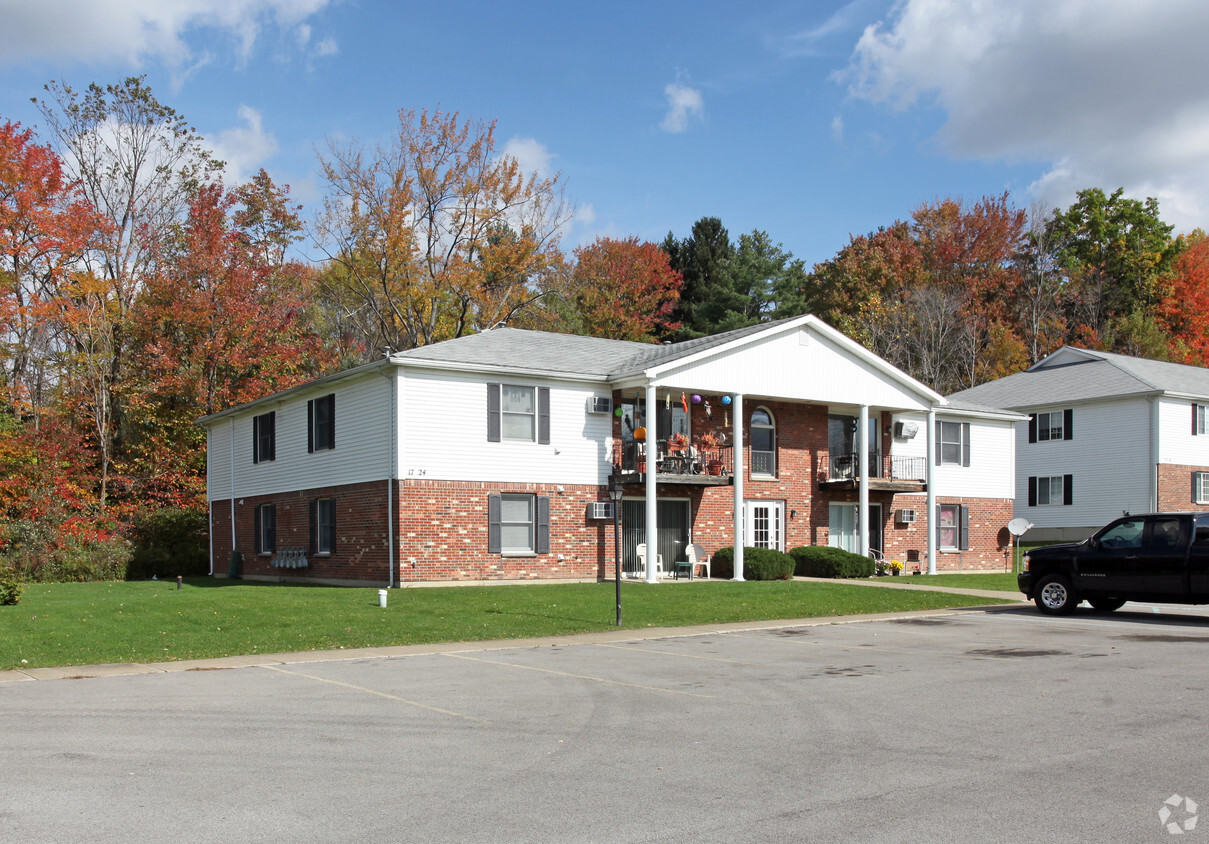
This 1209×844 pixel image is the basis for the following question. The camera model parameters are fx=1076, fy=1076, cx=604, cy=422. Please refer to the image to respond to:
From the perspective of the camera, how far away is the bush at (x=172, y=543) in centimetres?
3600

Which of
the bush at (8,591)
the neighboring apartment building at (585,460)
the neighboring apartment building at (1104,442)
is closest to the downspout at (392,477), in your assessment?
the neighboring apartment building at (585,460)

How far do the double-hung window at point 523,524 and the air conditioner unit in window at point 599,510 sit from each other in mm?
1248

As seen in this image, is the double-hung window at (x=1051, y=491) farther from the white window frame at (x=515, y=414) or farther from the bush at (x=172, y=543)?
the bush at (x=172, y=543)

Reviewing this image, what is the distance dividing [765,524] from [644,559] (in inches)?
189

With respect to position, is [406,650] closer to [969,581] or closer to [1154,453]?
[969,581]

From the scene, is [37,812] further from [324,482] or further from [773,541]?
[773,541]

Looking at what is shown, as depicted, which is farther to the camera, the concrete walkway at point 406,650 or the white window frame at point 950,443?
the white window frame at point 950,443

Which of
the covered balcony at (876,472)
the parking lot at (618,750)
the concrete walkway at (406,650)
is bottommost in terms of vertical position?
the concrete walkway at (406,650)

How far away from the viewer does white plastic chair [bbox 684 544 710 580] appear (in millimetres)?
A: 28453

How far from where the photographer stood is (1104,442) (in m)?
43.1

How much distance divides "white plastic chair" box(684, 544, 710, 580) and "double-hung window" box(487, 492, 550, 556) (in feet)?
13.1

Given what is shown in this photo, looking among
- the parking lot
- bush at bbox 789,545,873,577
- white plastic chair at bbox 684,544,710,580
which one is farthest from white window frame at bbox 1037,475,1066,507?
the parking lot

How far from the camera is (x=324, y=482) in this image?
28.5 metres

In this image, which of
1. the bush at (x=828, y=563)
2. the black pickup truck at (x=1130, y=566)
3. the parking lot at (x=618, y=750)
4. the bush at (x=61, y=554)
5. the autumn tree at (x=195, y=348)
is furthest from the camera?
the autumn tree at (x=195, y=348)
